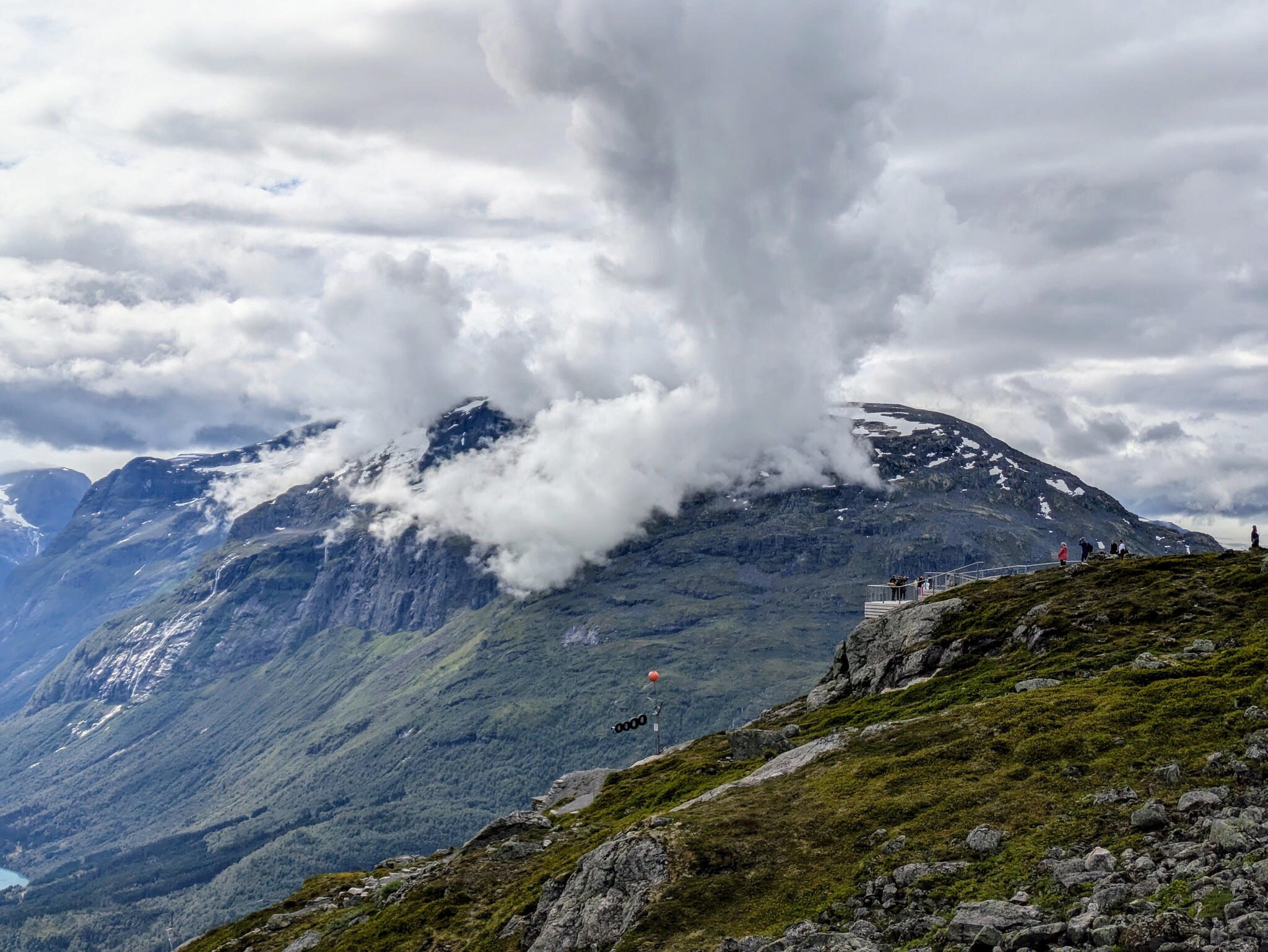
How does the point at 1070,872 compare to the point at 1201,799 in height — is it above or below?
below

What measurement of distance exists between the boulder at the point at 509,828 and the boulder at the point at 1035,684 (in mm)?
37055

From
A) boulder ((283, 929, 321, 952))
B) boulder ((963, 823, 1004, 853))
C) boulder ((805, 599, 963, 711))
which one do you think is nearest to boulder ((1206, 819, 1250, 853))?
boulder ((963, 823, 1004, 853))

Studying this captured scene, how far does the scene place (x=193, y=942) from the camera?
106312mm

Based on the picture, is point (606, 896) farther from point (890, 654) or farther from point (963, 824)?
point (890, 654)

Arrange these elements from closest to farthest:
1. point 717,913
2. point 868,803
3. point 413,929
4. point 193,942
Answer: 1. point 717,913
2. point 868,803
3. point 413,929
4. point 193,942

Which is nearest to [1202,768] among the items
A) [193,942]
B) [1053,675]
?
[1053,675]

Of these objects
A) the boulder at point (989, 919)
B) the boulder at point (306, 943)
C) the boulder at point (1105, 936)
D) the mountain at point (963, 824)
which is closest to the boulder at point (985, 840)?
the mountain at point (963, 824)

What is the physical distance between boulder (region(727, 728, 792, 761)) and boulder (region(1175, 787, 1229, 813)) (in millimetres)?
36797

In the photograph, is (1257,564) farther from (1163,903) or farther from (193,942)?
(193,942)

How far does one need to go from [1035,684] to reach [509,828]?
42071mm

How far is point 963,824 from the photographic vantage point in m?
47.2

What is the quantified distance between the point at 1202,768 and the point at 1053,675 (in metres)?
25.6

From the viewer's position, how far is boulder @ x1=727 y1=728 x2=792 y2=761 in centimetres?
7756

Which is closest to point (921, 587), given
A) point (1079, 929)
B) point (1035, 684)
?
point (1035, 684)
